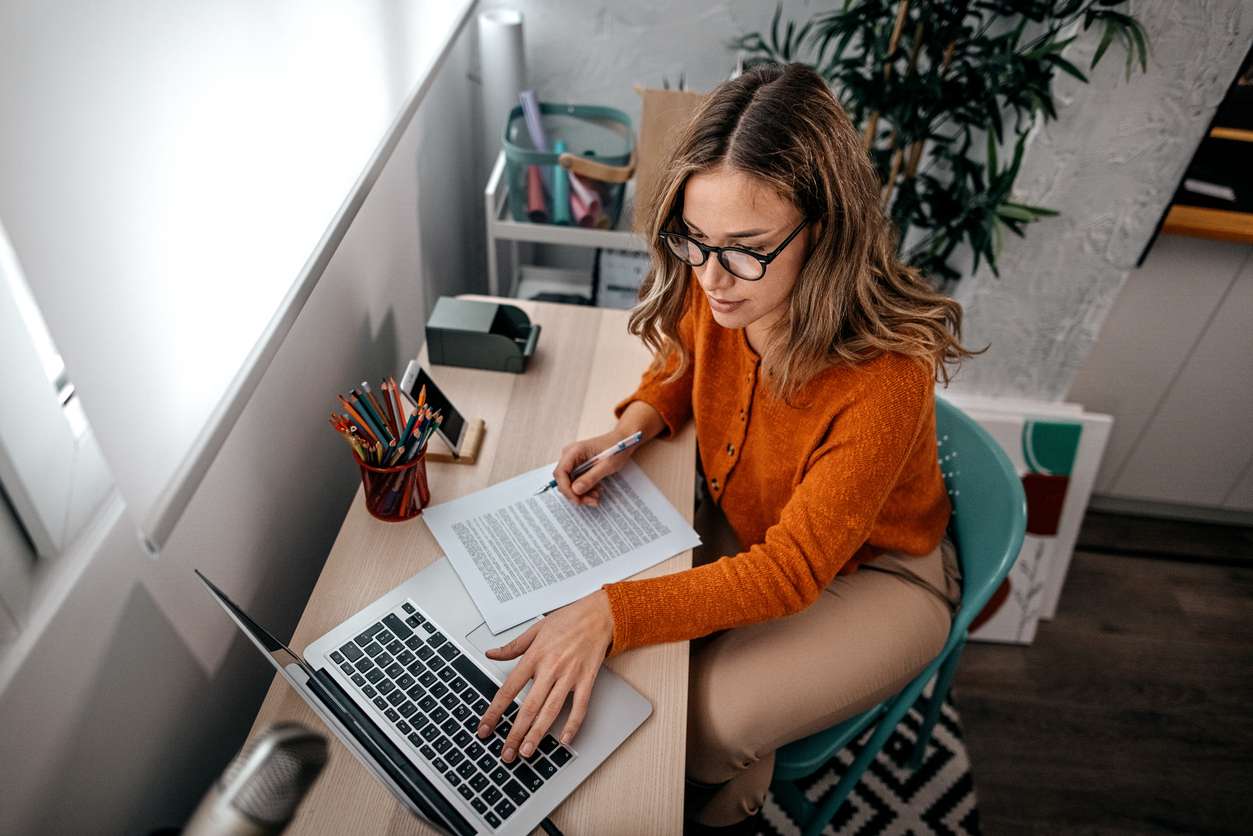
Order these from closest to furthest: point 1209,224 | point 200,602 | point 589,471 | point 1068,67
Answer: point 200,602, point 589,471, point 1068,67, point 1209,224

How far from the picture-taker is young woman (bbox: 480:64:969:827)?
0.96 metres

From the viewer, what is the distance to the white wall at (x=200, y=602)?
2.60 feet

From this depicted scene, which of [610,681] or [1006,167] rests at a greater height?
[1006,167]

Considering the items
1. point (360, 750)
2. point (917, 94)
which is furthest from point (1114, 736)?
point (360, 750)

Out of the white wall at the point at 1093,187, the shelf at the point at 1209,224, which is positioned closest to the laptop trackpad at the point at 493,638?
the white wall at the point at 1093,187

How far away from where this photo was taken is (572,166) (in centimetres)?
165

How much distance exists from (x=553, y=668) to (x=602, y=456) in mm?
349

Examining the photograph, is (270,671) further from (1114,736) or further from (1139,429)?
(1139,429)

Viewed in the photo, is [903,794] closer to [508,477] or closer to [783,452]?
[783,452]

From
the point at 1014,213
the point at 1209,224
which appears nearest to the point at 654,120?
the point at 1014,213

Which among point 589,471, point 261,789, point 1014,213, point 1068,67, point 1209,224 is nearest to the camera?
point 261,789

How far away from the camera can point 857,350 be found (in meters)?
1.06

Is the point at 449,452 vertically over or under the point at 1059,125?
under

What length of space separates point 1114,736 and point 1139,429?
784 millimetres
